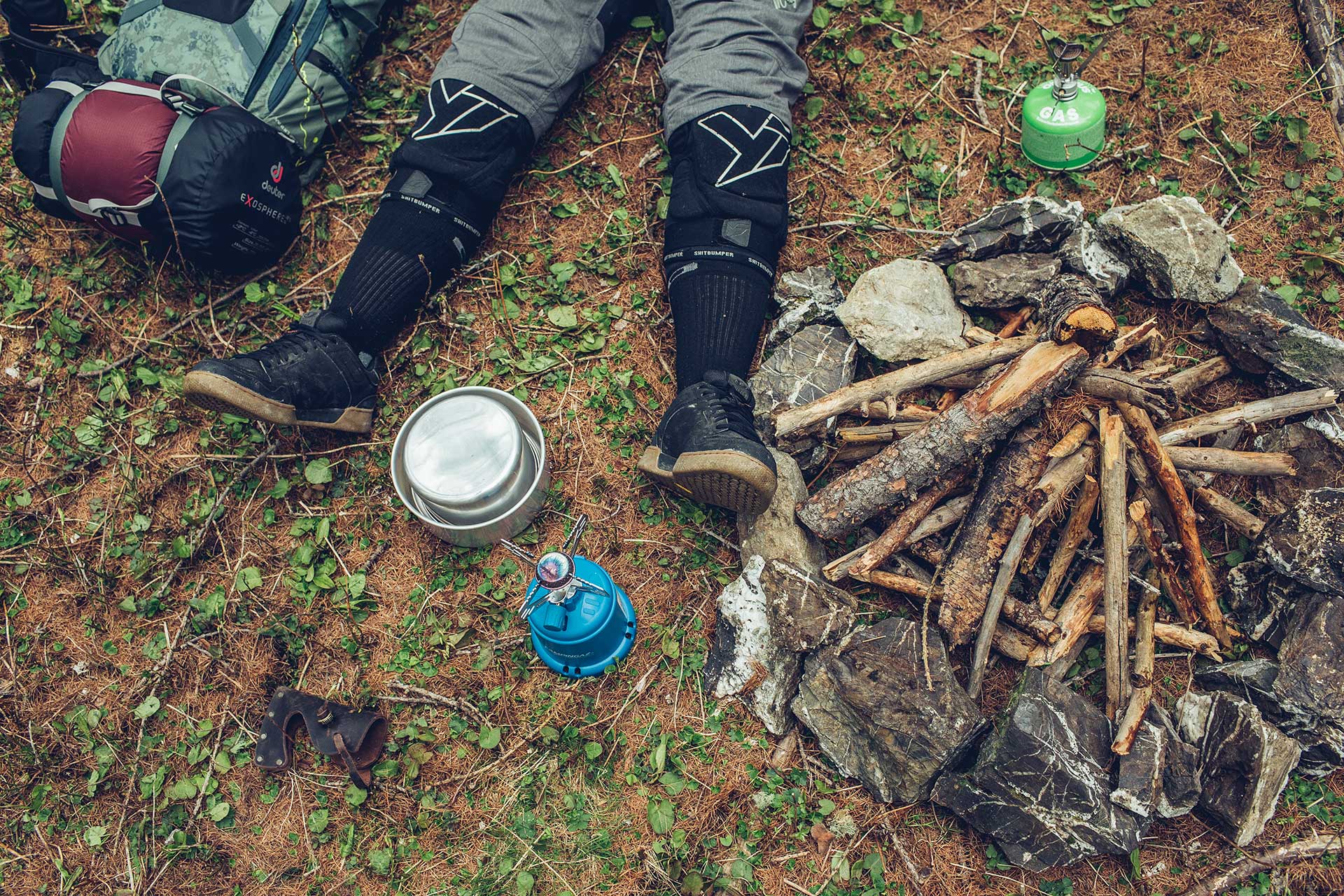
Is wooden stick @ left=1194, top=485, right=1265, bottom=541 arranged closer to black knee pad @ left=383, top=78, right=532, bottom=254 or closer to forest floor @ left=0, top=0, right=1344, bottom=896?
forest floor @ left=0, top=0, right=1344, bottom=896

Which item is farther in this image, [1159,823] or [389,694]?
[389,694]

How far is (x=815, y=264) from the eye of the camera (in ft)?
12.3

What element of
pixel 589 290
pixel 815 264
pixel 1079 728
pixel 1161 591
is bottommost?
pixel 1079 728

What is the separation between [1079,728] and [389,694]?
8.54 feet

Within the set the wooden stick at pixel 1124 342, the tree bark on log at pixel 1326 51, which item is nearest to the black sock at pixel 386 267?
the wooden stick at pixel 1124 342

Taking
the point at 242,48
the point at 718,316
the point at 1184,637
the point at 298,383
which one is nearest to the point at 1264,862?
the point at 1184,637

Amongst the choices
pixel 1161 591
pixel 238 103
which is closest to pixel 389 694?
pixel 238 103

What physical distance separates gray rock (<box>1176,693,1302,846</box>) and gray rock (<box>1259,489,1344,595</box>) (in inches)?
20.1

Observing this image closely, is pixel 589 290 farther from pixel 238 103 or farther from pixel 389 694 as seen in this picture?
pixel 389 694

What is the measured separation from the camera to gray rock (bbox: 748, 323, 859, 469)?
3.39 metres

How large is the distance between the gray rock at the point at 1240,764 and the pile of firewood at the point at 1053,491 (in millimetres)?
255

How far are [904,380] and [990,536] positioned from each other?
67 cm

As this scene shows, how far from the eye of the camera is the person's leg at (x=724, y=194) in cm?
334

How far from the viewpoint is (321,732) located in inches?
127
